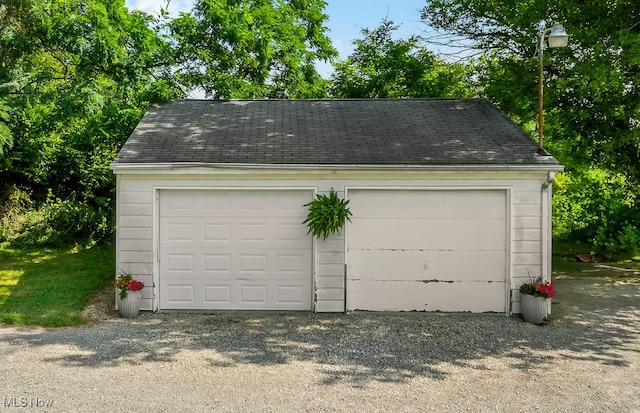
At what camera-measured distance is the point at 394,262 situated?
770cm

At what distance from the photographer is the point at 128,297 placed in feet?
23.7

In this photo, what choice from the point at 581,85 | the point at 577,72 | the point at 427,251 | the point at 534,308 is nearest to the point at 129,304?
the point at 427,251

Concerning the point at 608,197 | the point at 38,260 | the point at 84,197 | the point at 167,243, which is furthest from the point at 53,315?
the point at 608,197

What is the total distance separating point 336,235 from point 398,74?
9.69 metres

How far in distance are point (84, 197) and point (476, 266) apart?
36.4 feet

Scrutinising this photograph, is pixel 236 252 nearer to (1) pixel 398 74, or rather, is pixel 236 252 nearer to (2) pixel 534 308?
(2) pixel 534 308

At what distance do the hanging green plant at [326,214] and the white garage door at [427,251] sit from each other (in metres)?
0.35

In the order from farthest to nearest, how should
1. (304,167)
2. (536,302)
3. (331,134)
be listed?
(331,134) → (304,167) → (536,302)

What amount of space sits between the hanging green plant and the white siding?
247 millimetres

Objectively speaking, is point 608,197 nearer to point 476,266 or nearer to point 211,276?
point 476,266

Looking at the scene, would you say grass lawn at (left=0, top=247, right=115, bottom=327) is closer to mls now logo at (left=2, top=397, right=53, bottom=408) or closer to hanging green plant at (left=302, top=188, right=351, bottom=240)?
mls now logo at (left=2, top=397, right=53, bottom=408)

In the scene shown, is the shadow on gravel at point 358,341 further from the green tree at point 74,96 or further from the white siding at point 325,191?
the green tree at point 74,96

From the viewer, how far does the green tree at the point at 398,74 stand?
1501 centimetres

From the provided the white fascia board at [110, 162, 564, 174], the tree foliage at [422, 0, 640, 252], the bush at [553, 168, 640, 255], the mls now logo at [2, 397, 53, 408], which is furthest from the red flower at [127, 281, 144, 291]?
the bush at [553, 168, 640, 255]
